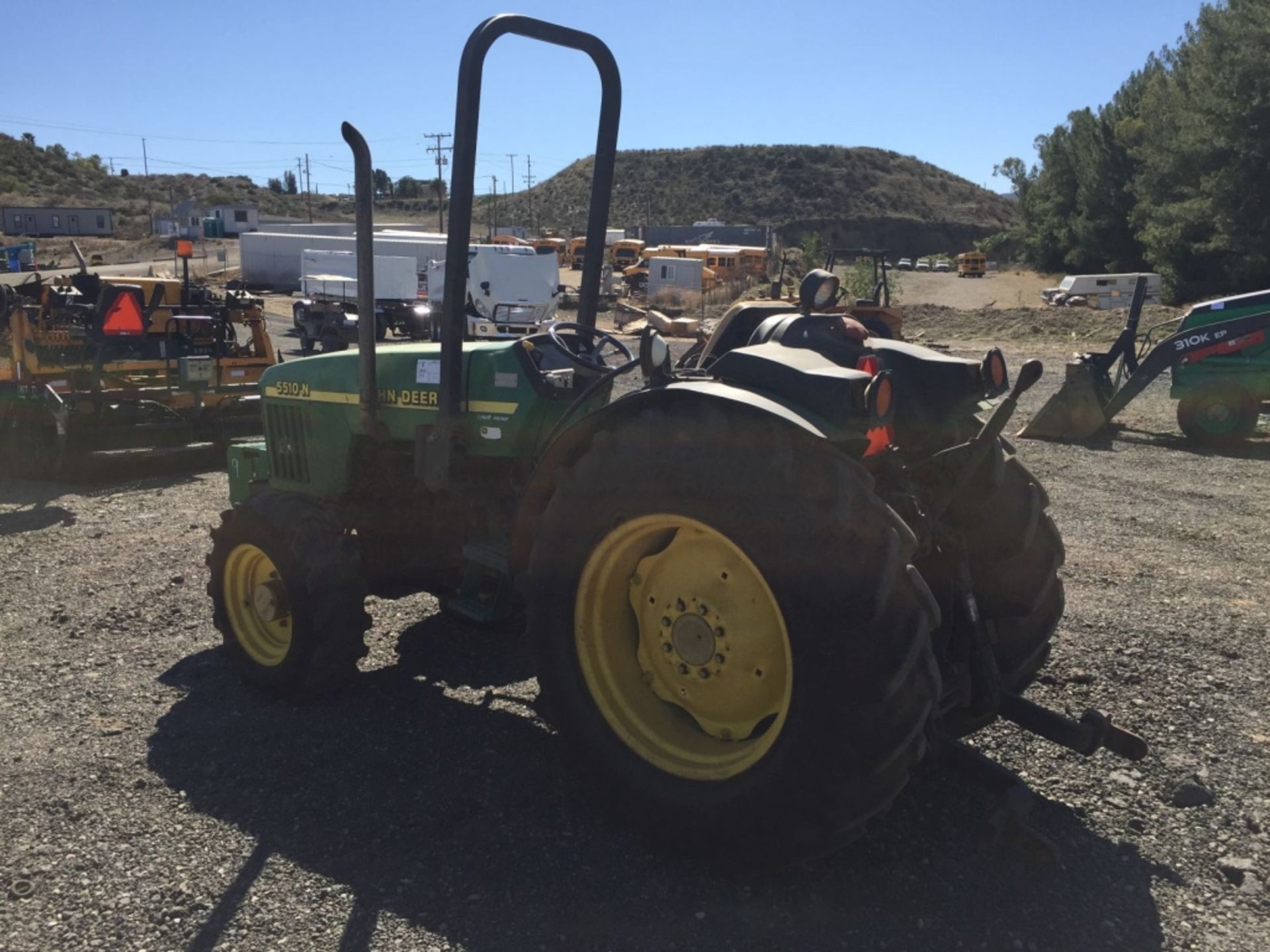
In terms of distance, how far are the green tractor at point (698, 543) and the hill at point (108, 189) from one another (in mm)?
77534

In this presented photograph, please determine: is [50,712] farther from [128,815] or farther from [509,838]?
[509,838]

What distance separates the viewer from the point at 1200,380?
12664 mm

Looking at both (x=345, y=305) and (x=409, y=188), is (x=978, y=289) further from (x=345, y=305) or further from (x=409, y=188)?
(x=409, y=188)

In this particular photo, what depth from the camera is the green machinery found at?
12.5 metres

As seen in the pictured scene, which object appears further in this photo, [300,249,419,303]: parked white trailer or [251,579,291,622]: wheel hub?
[300,249,419,303]: parked white trailer

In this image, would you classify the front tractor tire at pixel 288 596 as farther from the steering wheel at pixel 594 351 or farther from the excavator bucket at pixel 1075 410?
the excavator bucket at pixel 1075 410

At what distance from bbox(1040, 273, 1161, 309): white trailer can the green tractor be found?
3393 cm

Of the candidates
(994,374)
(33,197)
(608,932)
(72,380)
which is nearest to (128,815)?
(608,932)

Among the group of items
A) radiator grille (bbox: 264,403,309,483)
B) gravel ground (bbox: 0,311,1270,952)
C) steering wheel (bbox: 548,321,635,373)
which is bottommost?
gravel ground (bbox: 0,311,1270,952)

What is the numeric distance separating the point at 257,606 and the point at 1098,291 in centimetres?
4190

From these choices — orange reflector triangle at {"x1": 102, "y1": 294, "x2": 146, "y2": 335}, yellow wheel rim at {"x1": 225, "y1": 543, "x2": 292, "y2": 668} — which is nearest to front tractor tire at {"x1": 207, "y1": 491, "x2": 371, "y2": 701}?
yellow wheel rim at {"x1": 225, "y1": 543, "x2": 292, "y2": 668}

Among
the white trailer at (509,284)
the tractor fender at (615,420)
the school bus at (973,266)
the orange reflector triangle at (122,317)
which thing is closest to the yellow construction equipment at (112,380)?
the orange reflector triangle at (122,317)

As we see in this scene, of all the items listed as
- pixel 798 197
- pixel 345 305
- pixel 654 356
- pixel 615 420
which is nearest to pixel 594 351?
pixel 654 356

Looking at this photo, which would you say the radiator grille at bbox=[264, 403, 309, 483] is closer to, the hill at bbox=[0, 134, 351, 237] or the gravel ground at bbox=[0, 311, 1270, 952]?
the gravel ground at bbox=[0, 311, 1270, 952]
